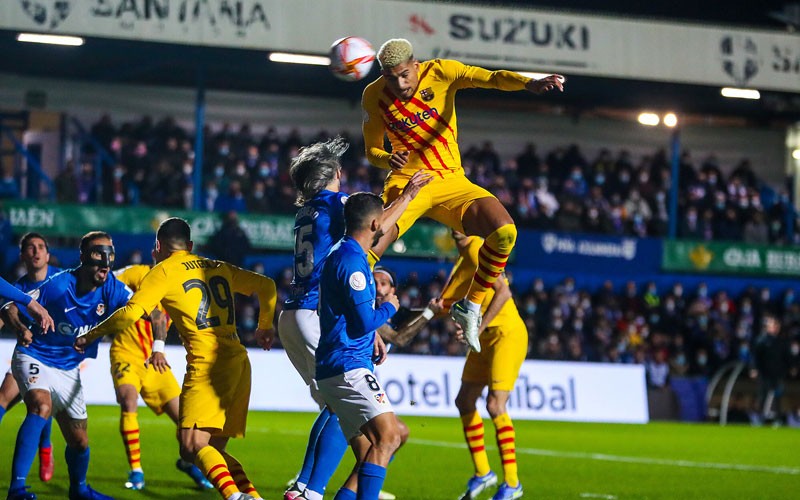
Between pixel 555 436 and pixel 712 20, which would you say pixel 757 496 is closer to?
pixel 555 436

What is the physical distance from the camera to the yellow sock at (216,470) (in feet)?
24.7

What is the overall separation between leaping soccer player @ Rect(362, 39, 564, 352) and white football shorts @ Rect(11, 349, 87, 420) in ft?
7.84

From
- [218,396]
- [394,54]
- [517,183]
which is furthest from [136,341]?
[517,183]

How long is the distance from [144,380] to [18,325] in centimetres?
207

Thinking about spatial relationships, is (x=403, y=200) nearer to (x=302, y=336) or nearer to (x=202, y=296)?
(x=302, y=336)

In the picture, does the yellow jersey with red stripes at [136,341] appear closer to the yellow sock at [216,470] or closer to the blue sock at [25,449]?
the blue sock at [25,449]

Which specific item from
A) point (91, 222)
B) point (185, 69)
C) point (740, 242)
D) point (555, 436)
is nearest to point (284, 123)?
point (185, 69)

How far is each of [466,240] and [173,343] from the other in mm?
12166

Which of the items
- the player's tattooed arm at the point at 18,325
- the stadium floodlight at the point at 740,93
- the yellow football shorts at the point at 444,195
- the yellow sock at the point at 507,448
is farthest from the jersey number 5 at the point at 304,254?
the stadium floodlight at the point at 740,93

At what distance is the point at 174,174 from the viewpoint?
85.0ft

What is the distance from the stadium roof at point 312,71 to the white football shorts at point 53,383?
16.4 metres

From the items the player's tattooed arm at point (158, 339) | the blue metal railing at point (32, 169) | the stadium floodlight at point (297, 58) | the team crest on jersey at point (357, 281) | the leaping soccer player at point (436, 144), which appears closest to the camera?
the team crest on jersey at point (357, 281)

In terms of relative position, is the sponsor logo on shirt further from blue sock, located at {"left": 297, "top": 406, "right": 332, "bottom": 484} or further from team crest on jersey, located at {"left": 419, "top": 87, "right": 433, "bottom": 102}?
blue sock, located at {"left": 297, "top": 406, "right": 332, "bottom": 484}

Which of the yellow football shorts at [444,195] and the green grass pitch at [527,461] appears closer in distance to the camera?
the yellow football shorts at [444,195]
